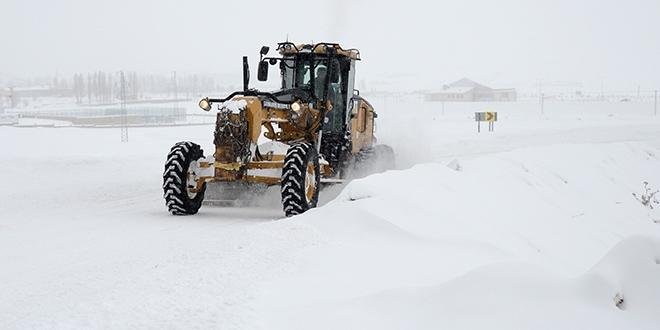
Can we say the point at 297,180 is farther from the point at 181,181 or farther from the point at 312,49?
the point at 312,49

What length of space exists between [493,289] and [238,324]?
1.86 m

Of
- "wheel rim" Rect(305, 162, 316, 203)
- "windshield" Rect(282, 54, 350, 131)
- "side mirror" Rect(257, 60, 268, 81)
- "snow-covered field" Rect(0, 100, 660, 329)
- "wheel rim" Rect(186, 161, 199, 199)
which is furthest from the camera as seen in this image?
"windshield" Rect(282, 54, 350, 131)

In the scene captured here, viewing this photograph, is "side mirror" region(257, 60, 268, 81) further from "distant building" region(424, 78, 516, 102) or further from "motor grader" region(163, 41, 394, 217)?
"distant building" region(424, 78, 516, 102)

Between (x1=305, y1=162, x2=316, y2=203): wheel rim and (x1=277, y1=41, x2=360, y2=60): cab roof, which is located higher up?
(x1=277, y1=41, x2=360, y2=60): cab roof

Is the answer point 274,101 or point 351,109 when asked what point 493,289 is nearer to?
point 274,101

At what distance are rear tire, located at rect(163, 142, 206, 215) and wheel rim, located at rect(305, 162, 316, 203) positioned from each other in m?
1.68

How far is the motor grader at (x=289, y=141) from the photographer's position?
35.4ft

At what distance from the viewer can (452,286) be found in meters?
5.35

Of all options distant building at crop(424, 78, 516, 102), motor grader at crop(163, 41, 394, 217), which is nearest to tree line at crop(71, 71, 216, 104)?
distant building at crop(424, 78, 516, 102)

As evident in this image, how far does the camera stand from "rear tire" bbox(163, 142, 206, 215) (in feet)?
36.1

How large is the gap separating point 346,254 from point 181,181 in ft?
15.1

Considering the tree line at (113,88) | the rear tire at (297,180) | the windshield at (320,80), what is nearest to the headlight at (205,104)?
the rear tire at (297,180)

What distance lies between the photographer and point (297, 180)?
10.5 m

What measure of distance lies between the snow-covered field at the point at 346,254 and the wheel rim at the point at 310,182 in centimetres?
69
